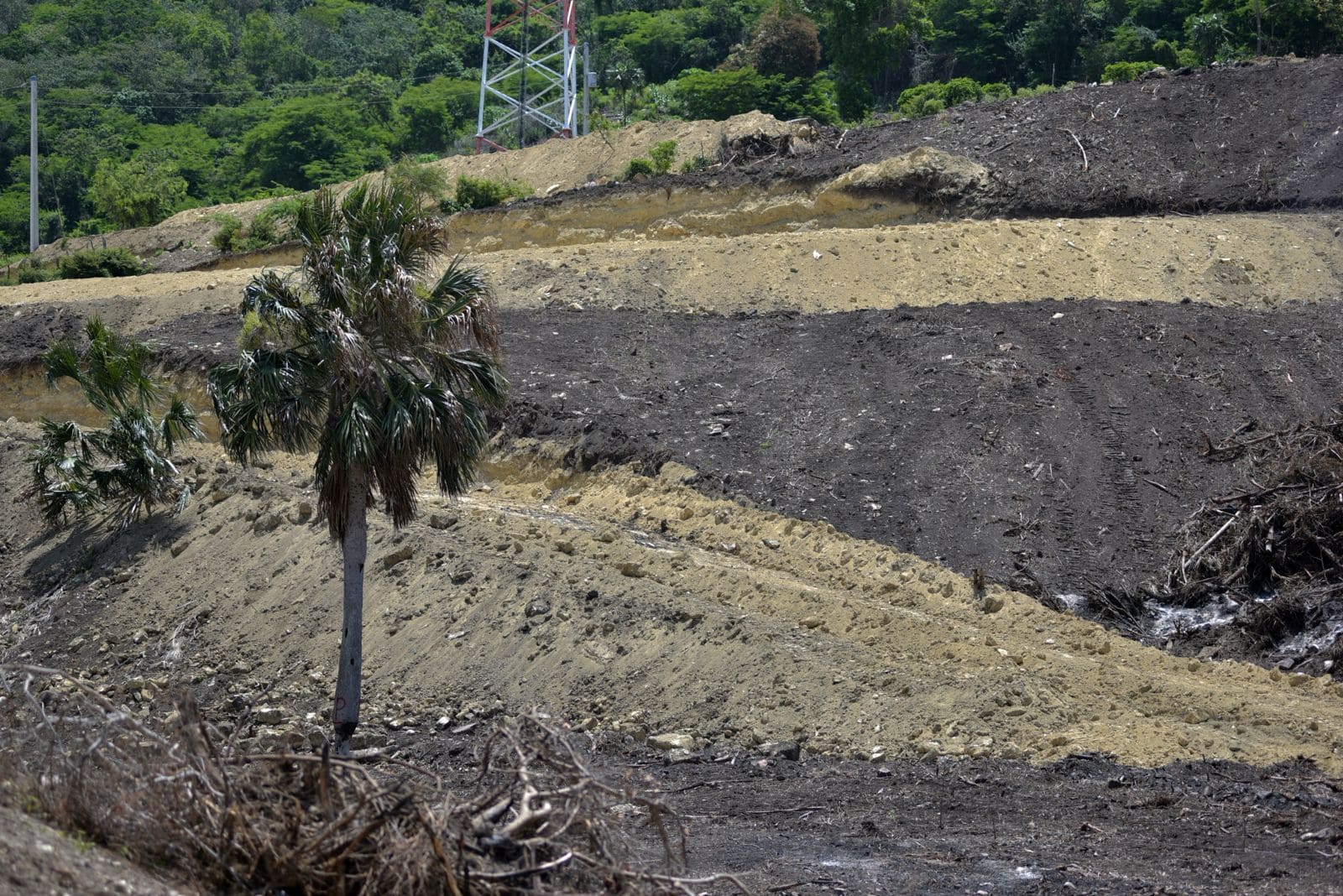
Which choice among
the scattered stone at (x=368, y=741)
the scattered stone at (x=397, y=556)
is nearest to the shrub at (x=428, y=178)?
the scattered stone at (x=397, y=556)

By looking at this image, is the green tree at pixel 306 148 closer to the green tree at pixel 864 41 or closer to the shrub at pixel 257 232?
the green tree at pixel 864 41

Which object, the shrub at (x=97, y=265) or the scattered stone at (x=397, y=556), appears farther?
the shrub at (x=97, y=265)

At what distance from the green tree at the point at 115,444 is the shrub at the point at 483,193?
13.1m

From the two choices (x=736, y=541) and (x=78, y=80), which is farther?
(x=78, y=80)

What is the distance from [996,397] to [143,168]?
4085cm

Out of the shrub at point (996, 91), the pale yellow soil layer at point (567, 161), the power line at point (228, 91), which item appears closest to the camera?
the pale yellow soil layer at point (567, 161)

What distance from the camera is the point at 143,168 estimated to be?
5241cm

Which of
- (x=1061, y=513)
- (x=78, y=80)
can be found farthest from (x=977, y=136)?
(x=78, y=80)

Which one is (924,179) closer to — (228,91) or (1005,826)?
(1005,826)

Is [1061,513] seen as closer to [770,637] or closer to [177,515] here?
[770,637]

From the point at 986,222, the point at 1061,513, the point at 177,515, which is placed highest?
the point at 986,222

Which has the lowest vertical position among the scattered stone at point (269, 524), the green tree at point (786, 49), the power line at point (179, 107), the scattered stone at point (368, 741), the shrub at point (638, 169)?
the scattered stone at point (368, 741)

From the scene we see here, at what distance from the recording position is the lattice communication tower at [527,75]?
44125 millimetres

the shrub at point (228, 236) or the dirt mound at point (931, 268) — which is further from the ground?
the dirt mound at point (931, 268)
